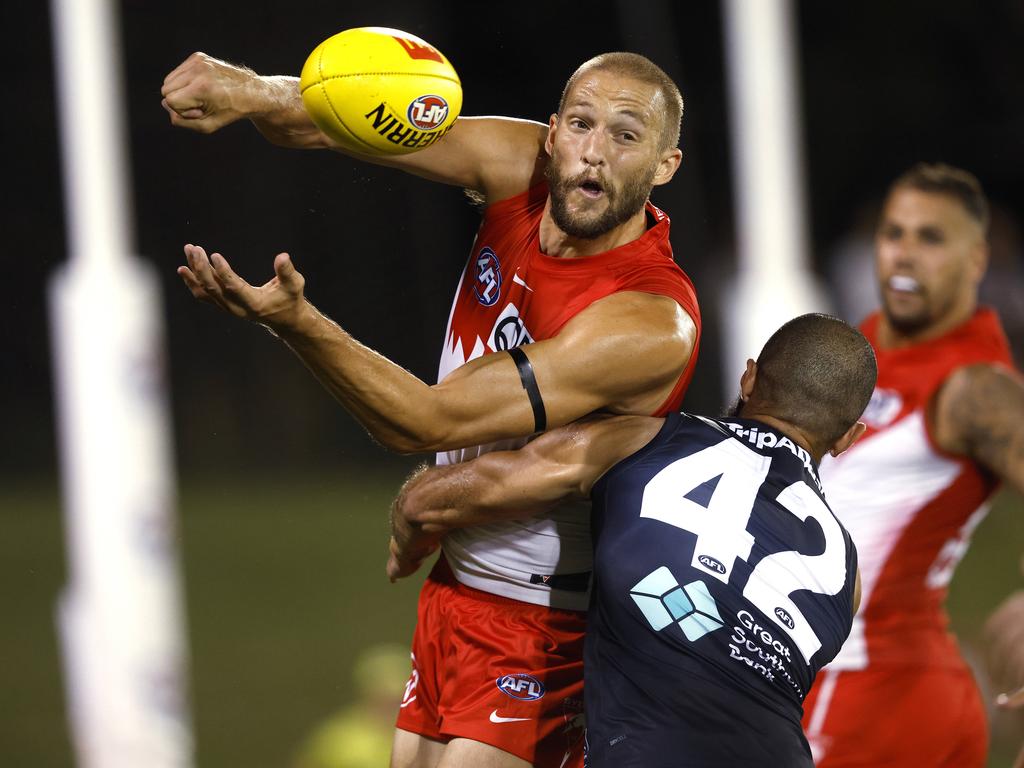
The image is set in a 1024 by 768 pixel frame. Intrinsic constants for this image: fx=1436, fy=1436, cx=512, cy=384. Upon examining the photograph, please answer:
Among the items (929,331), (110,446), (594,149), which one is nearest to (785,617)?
(594,149)

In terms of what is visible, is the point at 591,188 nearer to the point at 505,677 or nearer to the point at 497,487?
the point at 497,487

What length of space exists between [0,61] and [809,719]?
14.1 metres

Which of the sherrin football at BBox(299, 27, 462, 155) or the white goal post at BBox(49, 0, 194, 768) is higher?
the sherrin football at BBox(299, 27, 462, 155)

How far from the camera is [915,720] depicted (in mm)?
4461

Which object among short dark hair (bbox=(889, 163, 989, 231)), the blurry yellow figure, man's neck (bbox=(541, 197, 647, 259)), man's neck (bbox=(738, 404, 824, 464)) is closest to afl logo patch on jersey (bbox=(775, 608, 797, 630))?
man's neck (bbox=(738, 404, 824, 464))

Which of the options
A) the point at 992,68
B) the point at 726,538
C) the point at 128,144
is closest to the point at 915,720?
the point at 726,538

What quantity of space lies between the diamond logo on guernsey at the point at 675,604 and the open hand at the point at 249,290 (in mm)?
962

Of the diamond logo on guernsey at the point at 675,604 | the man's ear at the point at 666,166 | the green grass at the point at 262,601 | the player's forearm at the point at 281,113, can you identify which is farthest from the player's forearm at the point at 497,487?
the green grass at the point at 262,601

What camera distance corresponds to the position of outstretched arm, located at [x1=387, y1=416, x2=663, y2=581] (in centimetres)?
346

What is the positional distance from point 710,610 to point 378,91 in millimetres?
1397

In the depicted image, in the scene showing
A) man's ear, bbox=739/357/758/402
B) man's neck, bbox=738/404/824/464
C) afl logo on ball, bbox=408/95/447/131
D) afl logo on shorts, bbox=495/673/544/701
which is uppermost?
afl logo on ball, bbox=408/95/447/131

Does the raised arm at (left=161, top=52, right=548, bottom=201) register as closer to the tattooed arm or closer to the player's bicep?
the player's bicep

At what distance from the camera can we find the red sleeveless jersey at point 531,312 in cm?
364

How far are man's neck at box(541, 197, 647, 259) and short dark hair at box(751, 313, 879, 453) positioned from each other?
518mm
